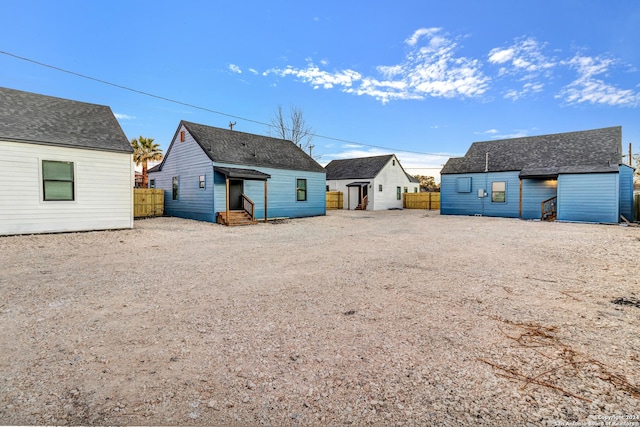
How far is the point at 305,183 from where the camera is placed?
68.6 ft

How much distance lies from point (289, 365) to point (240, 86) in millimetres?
22285

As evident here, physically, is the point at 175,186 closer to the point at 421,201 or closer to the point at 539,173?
the point at 539,173

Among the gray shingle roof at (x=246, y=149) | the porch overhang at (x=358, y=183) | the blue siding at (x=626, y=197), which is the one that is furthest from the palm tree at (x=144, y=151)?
the blue siding at (x=626, y=197)

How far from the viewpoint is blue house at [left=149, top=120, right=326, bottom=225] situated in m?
16.2

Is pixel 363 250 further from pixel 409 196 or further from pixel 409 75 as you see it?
pixel 409 196

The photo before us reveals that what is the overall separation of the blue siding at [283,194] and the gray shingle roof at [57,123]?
5.15 metres

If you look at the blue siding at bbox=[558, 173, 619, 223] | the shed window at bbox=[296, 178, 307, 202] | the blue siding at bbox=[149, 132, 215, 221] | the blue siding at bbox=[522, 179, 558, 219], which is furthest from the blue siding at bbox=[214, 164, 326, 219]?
the blue siding at bbox=[558, 173, 619, 223]

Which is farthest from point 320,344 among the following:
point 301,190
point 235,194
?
point 301,190

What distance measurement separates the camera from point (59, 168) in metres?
11.2

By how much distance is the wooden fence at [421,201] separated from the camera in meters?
31.4

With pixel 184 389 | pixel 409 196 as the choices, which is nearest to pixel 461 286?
pixel 184 389

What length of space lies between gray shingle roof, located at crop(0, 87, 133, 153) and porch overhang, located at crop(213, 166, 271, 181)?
168 inches

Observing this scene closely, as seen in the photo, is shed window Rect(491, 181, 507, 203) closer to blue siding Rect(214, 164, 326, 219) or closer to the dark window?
blue siding Rect(214, 164, 326, 219)

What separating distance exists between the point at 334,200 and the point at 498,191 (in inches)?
581
